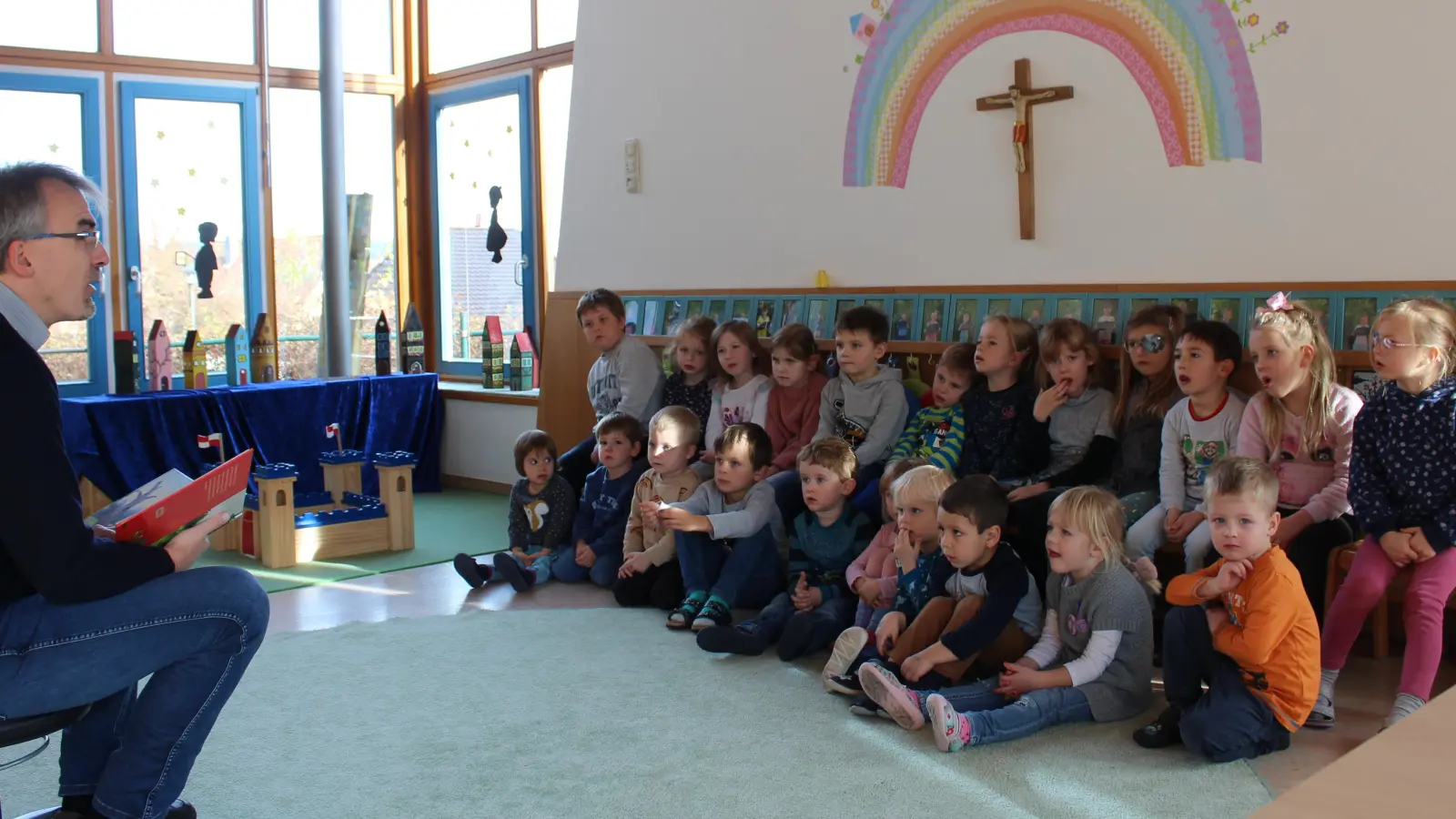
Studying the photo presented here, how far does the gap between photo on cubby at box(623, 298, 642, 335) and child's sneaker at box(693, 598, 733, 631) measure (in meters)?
2.03

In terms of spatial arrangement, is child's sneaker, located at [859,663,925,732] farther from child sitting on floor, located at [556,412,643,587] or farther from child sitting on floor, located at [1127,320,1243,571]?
child sitting on floor, located at [556,412,643,587]

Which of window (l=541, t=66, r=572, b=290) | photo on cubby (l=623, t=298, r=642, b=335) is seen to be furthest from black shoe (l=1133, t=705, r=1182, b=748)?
window (l=541, t=66, r=572, b=290)

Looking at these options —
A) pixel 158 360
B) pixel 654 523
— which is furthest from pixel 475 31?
pixel 654 523

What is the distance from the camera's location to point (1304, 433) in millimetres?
3344

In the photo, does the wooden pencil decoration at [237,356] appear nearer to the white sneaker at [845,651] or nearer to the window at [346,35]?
the window at [346,35]

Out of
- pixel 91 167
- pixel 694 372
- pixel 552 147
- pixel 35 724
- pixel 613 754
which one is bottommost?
pixel 613 754

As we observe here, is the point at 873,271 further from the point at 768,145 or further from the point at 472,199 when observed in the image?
the point at 472,199

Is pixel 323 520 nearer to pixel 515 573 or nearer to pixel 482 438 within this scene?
pixel 515 573

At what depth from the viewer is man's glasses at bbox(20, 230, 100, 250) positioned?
205cm

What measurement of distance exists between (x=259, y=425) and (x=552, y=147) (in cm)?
207

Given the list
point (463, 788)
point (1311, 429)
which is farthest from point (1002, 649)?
point (463, 788)

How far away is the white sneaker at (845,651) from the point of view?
10.7 feet

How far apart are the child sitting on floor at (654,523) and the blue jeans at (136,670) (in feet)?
6.61

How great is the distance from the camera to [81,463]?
516cm
